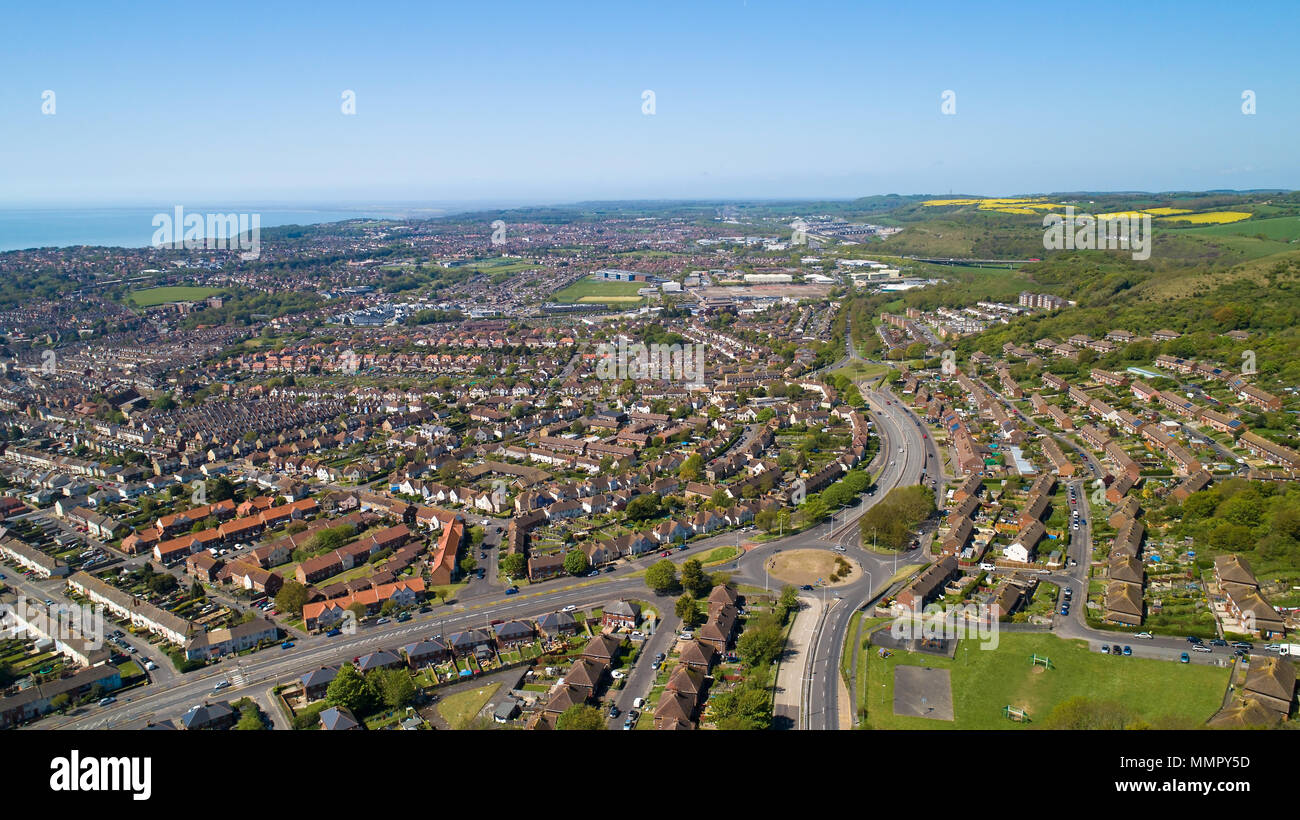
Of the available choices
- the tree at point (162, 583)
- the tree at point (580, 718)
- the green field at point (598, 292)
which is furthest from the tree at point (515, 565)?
the green field at point (598, 292)

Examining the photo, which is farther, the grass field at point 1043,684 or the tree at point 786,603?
the tree at point 786,603

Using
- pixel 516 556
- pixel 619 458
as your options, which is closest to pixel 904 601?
Answer: pixel 516 556

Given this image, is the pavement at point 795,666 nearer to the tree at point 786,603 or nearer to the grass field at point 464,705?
the tree at point 786,603

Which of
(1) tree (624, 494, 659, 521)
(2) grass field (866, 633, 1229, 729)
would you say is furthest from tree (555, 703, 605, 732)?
(1) tree (624, 494, 659, 521)

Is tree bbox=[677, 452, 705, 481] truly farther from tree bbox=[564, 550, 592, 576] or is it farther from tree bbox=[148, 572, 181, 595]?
tree bbox=[148, 572, 181, 595]

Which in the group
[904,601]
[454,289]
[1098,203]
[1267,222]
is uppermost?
[1098,203]
